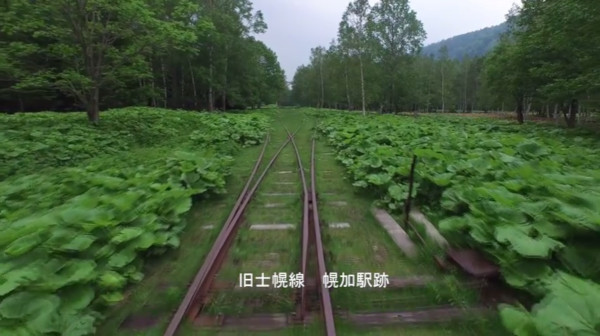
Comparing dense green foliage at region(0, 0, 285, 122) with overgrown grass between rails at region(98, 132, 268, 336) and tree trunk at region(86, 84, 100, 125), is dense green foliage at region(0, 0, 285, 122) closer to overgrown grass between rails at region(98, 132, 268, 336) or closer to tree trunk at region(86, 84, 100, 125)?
tree trunk at region(86, 84, 100, 125)

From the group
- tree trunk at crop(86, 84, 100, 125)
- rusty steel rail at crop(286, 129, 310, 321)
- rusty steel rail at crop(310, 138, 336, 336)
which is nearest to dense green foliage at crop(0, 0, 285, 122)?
tree trunk at crop(86, 84, 100, 125)

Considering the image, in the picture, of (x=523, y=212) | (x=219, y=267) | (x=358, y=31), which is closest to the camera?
(x=523, y=212)

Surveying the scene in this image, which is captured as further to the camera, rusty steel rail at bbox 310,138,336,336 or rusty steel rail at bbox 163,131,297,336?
rusty steel rail at bbox 163,131,297,336

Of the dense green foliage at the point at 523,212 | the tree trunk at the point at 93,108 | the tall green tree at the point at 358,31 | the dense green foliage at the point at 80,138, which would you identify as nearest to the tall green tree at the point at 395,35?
the tall green tree at the point at 358,31

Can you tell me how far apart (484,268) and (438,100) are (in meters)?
78.1

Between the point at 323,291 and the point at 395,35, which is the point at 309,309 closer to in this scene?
the point at 323,291

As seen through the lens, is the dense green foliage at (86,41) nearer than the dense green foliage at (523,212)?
No

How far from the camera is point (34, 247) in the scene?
12.0ft

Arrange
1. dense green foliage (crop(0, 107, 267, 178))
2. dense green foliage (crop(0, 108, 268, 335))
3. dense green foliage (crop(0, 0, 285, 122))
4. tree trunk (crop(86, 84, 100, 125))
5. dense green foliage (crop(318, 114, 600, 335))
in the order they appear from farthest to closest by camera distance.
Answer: tree trunk (crop(86, 84, 100, 125)) < dense green foliage (crop(0, 0, 285, 122)) < dense green foliage (crop(0, 107, 267, 178)) < dense green foliage (crop(318, 114, 600, 335)) < dense green foliage (crop(0, 108, 268, 335))

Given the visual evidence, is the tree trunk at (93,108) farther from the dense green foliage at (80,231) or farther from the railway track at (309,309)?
the railway track at (309,309)

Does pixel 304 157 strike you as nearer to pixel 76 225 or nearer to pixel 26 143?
pixel 26 143

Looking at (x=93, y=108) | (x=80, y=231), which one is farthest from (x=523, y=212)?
(x=93, y=108)

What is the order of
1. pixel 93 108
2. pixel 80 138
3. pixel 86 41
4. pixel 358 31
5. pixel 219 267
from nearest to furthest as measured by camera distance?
pixel 219 267
pixel 80 138
pixel 86 41
pixel 93 108
pixel 358 31

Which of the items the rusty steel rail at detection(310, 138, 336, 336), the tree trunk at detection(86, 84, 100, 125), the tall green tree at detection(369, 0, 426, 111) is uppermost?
the tall green tree at detection(369, 0, 426, 111)
